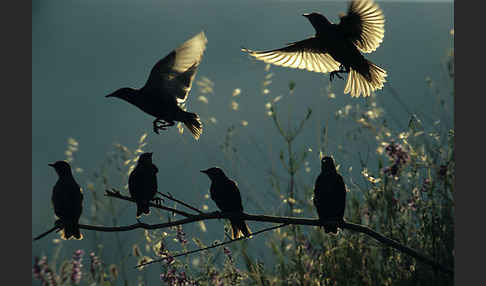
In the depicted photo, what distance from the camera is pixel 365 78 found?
3.53ft

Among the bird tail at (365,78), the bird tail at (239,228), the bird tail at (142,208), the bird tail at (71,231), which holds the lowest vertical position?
the bird tail at (239,228)

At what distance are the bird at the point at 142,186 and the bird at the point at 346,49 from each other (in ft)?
1.06

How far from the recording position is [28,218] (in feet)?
4.10

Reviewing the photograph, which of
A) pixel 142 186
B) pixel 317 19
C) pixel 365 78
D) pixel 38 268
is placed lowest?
pixel 38 268

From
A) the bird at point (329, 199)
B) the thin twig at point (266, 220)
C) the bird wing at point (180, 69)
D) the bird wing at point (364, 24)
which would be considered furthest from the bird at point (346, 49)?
the thin twig at point (266, 220)

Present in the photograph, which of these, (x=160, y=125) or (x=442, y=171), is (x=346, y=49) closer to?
(x=160, y=125)

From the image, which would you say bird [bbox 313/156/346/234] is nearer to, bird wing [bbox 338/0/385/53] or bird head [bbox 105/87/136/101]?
bird wing [bbox 338/0/385/53]

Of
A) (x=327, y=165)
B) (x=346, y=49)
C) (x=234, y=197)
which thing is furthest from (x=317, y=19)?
(x=234, y=197)

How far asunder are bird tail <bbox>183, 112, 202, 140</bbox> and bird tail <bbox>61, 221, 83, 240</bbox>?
295mm

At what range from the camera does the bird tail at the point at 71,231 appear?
0.96m

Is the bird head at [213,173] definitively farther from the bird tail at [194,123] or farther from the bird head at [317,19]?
the bird head at [317,19]

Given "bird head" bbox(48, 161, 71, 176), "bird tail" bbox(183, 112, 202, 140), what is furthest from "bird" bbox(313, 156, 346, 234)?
"bird head" bbox(48, 161, 71, 176)

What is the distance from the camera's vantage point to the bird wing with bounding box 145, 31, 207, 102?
96 centimetres

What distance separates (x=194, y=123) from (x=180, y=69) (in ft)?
0.37
